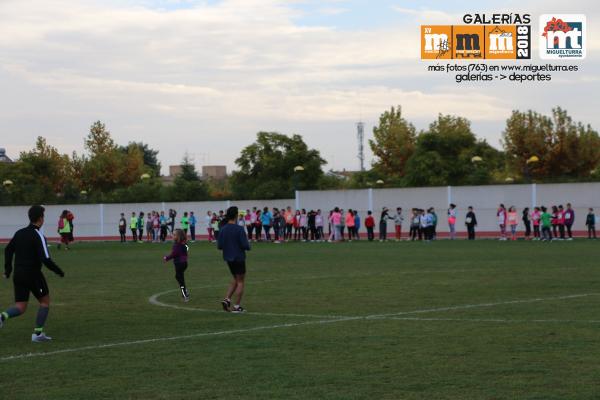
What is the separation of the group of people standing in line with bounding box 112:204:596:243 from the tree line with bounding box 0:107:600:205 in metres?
10.4

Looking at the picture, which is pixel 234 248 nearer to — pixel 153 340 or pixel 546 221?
pixel 153 340

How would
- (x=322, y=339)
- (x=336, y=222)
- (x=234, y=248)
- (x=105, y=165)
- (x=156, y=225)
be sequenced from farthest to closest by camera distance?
(x=105, y=165), (x=156, y=225), (x=336, y=222), (x=234, y=248), (x=322, y=339)

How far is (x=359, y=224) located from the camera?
48875mm

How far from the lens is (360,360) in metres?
10.6

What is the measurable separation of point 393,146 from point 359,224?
44.7 m

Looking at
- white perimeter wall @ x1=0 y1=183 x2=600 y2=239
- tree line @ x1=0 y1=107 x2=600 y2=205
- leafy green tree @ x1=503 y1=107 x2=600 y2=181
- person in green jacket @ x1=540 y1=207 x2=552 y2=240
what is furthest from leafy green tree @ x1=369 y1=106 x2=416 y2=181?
person in green jacket @ x1=540 y1=207 x2=552 y2=240

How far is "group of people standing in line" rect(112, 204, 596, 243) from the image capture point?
43.6 metres

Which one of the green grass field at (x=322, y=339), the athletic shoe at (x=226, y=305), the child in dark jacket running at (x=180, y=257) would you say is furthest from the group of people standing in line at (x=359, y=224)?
the athletic shoe at (x=226, y=305)

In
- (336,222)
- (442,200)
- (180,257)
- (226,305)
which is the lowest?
(226,305)

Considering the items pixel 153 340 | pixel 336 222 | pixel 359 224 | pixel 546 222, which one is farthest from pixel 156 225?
pixel 153 340

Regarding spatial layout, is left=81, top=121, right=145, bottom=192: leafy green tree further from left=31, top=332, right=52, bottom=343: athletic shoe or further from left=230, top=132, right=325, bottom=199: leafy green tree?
left=31, top=332, right=52, bottom=343: athletic shoe

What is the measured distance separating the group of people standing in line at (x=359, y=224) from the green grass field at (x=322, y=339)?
20248mm

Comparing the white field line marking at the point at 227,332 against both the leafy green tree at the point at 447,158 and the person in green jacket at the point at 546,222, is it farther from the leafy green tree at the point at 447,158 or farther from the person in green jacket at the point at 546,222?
the leafy green tree at the point at 447,158

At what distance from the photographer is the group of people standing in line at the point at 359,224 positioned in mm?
43562
